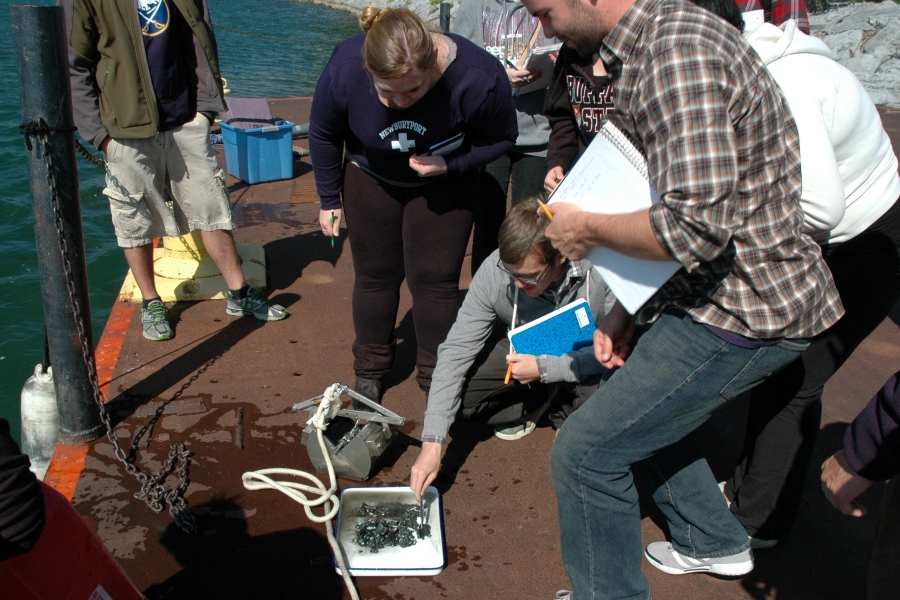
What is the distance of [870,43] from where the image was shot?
547 inches

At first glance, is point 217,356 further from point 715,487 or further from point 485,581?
point 715,487

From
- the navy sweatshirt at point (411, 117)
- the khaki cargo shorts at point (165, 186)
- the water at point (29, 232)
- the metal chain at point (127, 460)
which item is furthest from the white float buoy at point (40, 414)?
the water at point (29, 232)

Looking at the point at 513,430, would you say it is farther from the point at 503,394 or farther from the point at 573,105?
the point at 573,105

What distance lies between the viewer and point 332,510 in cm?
269

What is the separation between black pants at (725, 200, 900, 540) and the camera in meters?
2.27

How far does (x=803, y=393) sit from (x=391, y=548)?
1.54 meters

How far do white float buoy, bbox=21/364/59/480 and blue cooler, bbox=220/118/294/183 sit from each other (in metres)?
3.62

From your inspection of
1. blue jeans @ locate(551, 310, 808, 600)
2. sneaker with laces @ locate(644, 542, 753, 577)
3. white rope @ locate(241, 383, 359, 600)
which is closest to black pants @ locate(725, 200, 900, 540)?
sneaker with laces @ locate(644, 542, 753, 577)

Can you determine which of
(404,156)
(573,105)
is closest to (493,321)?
(404,156)

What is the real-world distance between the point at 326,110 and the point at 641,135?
168 centimetres

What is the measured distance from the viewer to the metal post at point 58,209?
2746 millimetres

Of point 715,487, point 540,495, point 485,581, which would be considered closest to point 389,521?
point 485,581

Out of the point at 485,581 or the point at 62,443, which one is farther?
the point at 62,443

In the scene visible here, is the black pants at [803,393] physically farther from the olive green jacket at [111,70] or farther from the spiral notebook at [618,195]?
the olive green jacket at [111,70]
